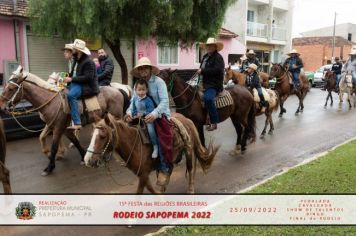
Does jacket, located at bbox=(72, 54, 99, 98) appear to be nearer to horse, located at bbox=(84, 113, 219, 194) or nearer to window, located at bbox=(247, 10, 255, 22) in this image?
horse, located at bbox=(84, 113, 219, 194)

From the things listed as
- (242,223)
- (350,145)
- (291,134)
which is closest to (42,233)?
(242,223)

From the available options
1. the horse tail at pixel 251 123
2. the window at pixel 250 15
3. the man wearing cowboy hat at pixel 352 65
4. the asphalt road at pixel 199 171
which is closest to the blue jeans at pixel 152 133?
the asphalt road at pixel 199 171

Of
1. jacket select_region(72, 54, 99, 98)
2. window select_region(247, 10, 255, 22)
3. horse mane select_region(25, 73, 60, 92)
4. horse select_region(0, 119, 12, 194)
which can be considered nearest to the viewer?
horse select_region(0, 119, 12, 194)

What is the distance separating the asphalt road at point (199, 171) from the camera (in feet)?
20.9

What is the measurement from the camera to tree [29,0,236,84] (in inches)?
520

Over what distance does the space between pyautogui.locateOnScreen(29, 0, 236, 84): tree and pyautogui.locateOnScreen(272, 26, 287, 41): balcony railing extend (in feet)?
67.7

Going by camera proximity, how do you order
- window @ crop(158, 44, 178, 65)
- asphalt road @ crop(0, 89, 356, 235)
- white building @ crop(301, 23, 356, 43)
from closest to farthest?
1. asphalt road @ crop(0, 89, 356, 235)
2. window @ crop(158, 44, 178, 65)
3. white building @ crop(301, 23, 356, 43)

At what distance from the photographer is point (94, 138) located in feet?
14.1

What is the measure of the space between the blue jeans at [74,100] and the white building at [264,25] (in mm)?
23436

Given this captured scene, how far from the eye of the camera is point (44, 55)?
57.1ft

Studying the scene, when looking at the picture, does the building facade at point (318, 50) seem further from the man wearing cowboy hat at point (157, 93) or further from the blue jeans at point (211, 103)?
the man wearing cowboy hat at point (157, 93)

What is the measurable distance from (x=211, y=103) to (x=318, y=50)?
43185 millimetres

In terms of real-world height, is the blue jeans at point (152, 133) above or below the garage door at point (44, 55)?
below

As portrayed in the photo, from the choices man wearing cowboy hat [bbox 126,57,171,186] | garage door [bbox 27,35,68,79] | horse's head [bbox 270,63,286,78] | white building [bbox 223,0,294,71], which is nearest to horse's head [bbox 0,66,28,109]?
man wearing cowboy hat [bbox 126,57,171,186]
